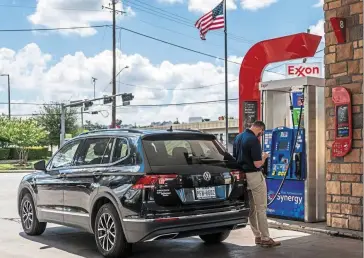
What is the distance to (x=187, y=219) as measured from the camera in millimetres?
5895

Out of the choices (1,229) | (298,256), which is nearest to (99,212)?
(298,256)

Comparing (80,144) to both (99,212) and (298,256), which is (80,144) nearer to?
(99,212)

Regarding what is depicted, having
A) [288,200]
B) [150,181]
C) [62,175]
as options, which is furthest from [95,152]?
[288,200]

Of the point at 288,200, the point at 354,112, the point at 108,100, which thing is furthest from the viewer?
the point at 108,100

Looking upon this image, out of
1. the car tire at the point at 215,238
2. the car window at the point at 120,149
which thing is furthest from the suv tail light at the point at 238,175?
the car window at the point at 120,149

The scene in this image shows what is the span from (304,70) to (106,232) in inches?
299

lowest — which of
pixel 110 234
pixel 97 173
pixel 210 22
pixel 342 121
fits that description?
pixel 110 234

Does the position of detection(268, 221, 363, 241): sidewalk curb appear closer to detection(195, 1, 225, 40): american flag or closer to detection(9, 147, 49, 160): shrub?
detection(195, 1, 225, 40): american flag

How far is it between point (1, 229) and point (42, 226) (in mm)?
1196

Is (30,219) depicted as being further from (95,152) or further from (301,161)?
(301,161)

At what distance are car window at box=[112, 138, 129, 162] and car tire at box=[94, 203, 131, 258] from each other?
620mm

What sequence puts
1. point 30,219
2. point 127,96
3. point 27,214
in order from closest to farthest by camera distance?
point 30,219
point 27,214
point 127,96

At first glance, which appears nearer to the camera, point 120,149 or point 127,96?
point 120,149

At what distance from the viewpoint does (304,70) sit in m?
12.2
